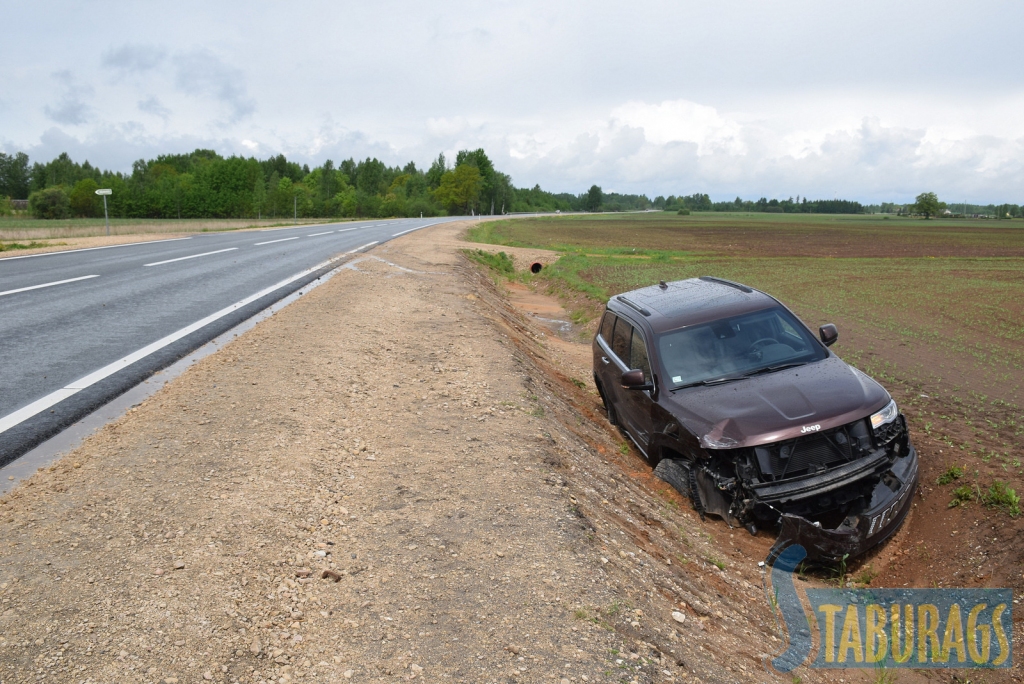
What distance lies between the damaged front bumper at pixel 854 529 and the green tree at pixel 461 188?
141 metres

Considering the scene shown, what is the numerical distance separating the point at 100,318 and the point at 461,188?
13765cm

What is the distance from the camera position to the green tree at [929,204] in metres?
150

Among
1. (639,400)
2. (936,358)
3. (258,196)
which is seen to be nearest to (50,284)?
(639,400)

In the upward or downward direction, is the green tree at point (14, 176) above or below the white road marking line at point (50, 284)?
above

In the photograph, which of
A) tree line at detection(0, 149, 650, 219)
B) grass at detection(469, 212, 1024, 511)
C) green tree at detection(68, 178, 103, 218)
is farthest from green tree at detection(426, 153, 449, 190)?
grass at detection(469, 212, 1024, 511)

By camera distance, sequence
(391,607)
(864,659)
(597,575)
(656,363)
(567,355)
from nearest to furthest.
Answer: (391,607) → (597,575) → (864,659) → (656,363) → (567,355)

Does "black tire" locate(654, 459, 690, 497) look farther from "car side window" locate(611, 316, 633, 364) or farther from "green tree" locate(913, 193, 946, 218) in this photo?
"green tree" locate(913, 193, 946, 218)

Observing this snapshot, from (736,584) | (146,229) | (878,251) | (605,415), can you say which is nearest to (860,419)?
(736,584)

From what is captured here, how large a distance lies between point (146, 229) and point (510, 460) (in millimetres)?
42967

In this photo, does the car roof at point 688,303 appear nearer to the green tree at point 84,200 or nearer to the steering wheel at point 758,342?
the steering wheel at point 758,342

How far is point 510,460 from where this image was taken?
18.4ft

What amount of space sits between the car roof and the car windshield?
11 cm

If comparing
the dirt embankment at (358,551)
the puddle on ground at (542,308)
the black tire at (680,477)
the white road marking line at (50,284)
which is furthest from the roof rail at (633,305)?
the white road marking line at (50,284)

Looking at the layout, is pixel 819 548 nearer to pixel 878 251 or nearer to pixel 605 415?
pixel 605 415
